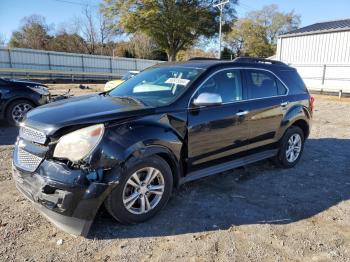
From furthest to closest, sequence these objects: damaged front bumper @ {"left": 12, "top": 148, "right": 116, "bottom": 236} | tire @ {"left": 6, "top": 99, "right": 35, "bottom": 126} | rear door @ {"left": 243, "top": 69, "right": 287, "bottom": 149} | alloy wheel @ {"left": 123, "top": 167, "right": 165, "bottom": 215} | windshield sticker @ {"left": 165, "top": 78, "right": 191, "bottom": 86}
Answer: tire @ {"left": 6, "top": 99, "right": 35, "bottom": 126} < rear door @ {"left": 243, "top": 69, "right": 287, "bottom": 149} < windshield sticker @ {"left": 165, "top": 78, "right": 191, "bottom": 86} < alloy wheel @ {"left": 123, "top": 167, "right": 165, "bottom": 215} < damaged front bumper @ {"left": 12, "top": 148, "right": 116, "bottom": 236}

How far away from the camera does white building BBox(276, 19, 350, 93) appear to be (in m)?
21.1

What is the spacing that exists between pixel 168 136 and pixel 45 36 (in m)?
50.9

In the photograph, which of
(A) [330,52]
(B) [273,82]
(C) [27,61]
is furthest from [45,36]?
(B) [273,82]

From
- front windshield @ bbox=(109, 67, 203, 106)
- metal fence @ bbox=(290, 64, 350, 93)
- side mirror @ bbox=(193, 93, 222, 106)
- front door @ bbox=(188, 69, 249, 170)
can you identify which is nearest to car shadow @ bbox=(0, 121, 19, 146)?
front windshield @ bbox=(109, 67, 203, 106)

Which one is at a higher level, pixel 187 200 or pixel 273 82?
pixel 273 82

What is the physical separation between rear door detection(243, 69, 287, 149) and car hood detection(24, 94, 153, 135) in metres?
1.84

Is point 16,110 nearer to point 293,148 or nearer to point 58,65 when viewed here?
point 293,148

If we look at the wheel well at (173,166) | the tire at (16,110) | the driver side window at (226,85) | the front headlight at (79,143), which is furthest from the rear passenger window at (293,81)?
the tire at (16,110)

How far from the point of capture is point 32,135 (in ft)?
11.0

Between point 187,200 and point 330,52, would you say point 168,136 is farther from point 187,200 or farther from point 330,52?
point 330,52

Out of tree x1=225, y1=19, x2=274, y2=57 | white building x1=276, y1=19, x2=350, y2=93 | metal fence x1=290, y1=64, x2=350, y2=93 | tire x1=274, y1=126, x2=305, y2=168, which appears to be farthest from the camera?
tree x1=225, y1=19, x2=274, y2=57

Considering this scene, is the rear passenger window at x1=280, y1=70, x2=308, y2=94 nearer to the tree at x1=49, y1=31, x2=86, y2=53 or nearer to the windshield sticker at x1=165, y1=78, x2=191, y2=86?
the windshield sticker at x1=165, y1=78, x2=191, y2=86

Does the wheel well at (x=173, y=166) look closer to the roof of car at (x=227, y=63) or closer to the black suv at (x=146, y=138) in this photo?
the black suv at (x=146, y=138)

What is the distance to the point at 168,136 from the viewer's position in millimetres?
3621
